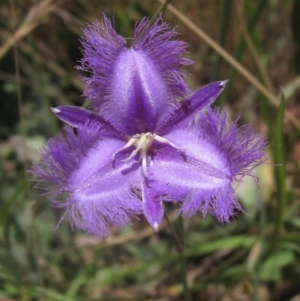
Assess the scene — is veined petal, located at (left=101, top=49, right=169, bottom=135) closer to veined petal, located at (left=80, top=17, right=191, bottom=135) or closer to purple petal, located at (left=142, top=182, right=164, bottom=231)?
veined petal, located at (left=80, top=17, right=191, bottom=135)

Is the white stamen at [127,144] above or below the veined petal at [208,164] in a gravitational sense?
below

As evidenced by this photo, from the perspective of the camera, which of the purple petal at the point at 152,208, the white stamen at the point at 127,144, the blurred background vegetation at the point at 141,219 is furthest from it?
the blurred background vegetation at the point at 141,219

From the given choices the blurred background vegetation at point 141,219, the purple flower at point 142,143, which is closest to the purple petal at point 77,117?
the purple flower at point 142,143

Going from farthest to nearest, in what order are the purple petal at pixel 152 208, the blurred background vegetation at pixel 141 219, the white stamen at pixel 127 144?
1. the blurred background vegetation at pixel 141 219
2. the white stamen at pixel 127 144
3. the purple petal at pixel 152 208

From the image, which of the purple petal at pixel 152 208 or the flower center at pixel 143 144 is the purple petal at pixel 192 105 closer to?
the flower center at pixel 143 144

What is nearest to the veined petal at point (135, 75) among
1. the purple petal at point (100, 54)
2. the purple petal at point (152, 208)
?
the purple petal at point (100, 54)

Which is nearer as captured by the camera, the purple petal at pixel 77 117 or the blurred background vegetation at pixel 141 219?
the purple petal at pixel 77 117

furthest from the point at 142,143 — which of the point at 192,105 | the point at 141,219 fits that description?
A: the point at 141,219

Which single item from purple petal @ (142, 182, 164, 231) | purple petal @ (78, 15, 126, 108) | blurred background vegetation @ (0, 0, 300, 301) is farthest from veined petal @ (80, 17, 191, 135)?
blurred background vegetation @ (0, 0, 300, 301)

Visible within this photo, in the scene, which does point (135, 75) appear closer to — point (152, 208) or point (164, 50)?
point (164, 50)
